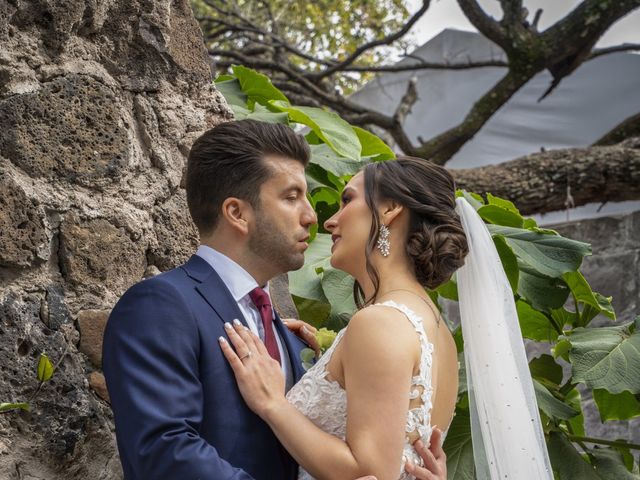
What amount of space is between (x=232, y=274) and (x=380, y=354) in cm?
44

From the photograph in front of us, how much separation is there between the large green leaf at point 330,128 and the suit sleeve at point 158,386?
60.1 inches

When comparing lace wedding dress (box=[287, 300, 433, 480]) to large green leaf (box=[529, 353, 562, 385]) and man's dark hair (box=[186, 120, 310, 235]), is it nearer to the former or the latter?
man's dark hair (box=[186, 120, 310, 235])

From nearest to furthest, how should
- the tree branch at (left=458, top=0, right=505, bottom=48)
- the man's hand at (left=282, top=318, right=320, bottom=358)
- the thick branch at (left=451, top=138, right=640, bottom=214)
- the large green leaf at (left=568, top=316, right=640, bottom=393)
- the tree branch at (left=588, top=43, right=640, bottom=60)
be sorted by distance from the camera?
1. the man's hand at (left=282, top=318, right=320, bottom=358)
2. the large green leaf at (left=568, top=316, right=640, bottom=393)
3. the thick branch at (left=451, top=138, right=640, bottom=214)
4. the tree branch at (left=458, top=0, right=505, bottom=48)
5. the tree branch at (left=588, top=43, right=640, bottom=60)

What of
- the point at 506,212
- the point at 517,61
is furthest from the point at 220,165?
the point at 517,61

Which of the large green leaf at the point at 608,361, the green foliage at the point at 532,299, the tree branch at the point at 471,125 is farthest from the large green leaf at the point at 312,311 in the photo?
the tree branch at the point at 471,125

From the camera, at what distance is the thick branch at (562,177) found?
611cm

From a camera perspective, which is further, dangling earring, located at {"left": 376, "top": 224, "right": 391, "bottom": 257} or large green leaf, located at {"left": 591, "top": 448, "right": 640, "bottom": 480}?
large green leaf, located at {"left": 591, "top": 448, "right": 640, "bottom": 480}

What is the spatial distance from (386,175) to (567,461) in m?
1.47

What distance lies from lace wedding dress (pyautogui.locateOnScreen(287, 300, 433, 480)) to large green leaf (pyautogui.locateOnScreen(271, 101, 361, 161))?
56.6 inches

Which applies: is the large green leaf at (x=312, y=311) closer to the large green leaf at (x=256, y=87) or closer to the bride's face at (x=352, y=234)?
the large green leaf at (x=256, y=87)

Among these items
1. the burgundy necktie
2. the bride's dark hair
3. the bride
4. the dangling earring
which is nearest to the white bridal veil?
the bride

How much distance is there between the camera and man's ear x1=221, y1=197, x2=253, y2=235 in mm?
2477

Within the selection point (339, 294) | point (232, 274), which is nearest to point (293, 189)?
point (232, 274)

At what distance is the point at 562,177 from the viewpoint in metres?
6.15
